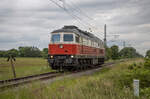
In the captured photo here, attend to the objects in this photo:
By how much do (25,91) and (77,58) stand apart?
399 inches

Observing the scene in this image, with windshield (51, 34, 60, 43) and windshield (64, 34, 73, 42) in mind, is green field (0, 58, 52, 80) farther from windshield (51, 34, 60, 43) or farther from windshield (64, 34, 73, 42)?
windshield (64, 34, 73, 42)

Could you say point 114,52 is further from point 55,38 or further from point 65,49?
point 65,49

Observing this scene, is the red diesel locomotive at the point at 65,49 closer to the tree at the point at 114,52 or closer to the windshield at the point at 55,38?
the windshield at the point at 55,38

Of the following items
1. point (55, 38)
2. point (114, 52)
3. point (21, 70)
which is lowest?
point (21, 70)

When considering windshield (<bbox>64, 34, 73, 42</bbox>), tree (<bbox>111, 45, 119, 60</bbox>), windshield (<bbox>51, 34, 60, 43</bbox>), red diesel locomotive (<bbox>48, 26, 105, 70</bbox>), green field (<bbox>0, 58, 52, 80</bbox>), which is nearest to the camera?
green field (<bbox>0, 58, 52, 80</bbox>)

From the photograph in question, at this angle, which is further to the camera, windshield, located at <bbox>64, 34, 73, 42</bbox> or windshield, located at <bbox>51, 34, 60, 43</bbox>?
windshield, located at <bbox>51, 34, 60, 43</bbox>

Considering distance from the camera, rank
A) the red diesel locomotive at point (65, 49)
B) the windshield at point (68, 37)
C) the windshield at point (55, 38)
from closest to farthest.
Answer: the red diesel locomotive at point (65, 49) < the windshield at point (68, 37) < the windshield at point (55, 38)

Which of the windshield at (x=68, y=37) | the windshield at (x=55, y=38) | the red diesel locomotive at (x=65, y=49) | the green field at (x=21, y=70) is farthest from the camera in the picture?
the windshield at (x=55, y=38)

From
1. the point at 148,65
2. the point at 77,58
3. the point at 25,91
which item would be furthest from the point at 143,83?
the point at 77,58

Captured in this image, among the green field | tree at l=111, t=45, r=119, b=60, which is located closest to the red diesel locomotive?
the green field

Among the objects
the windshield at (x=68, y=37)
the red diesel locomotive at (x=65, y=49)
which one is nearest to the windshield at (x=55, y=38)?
the red diesel locomotive at (x=65, y=49)

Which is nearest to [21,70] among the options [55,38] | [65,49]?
[55,38]

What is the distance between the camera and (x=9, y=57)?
566 inches

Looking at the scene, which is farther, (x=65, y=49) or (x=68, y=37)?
(x=68, y=37)
